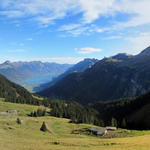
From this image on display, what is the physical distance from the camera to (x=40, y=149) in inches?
1247

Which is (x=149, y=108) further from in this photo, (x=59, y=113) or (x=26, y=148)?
(x=26, y=148)

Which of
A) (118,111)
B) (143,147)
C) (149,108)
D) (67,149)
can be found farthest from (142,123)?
(67,149)

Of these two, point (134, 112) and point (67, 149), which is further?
point (134, 112)

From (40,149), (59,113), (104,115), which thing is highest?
(40,149)

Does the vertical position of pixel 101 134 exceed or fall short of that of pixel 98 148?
it falls short

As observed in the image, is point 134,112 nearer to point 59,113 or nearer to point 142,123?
point 142,123

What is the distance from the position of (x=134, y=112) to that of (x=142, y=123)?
29654 millimetres

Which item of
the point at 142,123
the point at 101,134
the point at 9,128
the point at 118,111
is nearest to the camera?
the point at 9,128

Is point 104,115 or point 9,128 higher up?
point 9,128

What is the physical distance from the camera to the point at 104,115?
181000mm

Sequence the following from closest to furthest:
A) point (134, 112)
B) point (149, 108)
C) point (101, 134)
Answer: point (101, 134)
point (149, 108)
point (134, 112)

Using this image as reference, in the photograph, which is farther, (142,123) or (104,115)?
(104,115)

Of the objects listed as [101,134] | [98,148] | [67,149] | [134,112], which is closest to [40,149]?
[67,149]

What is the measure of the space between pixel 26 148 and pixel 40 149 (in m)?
2.90
